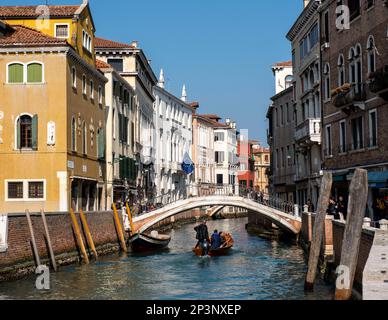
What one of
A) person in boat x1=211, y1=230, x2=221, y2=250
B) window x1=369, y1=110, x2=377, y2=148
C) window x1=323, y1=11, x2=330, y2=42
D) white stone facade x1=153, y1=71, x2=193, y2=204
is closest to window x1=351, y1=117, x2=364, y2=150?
window x1=369, y1=110, x2=377, y2=148

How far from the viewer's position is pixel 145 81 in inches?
1873

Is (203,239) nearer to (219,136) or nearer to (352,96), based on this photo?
(352,96)

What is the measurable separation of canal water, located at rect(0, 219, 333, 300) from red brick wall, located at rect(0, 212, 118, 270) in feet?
2.95

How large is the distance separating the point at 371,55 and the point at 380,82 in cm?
264

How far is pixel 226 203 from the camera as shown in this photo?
33.5 metres

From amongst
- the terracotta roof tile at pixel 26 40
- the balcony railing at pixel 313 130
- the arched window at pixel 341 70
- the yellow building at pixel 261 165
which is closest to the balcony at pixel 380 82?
the arched window at pixel 341 70

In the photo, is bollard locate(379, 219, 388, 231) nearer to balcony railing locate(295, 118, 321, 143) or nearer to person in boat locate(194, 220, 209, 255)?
person in boat locate(194, 220, 209, 255)

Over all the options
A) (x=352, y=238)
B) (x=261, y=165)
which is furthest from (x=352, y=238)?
(x=261, y=165)

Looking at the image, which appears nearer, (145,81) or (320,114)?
(320,114)

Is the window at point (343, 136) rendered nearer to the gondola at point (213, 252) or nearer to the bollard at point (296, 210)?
the bollard at point (296, 210)

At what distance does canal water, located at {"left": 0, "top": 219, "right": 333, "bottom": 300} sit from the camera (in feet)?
57.7

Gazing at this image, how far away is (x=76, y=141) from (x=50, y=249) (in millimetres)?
7468

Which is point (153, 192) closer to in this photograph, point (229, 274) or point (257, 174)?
point (229, 274)
